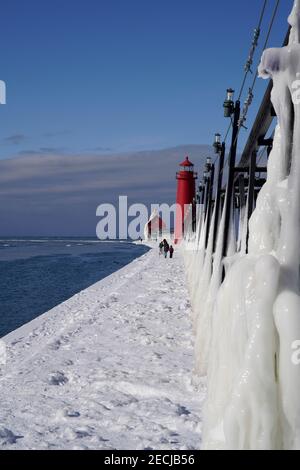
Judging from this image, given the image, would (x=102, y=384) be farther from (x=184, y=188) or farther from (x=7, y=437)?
(x=184, y=188)

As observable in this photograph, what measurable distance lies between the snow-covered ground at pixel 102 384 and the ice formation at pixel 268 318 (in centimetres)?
176

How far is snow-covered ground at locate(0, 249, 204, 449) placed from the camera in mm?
6082

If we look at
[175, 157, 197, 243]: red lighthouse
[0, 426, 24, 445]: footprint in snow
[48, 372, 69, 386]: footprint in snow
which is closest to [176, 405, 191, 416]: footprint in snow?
[0, 426, 24, 445]: footprint in snow

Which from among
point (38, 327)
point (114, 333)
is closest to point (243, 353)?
point (114, 333)

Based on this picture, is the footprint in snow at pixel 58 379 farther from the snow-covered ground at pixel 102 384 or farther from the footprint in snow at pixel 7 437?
the footprint in snow at pixel 7 437

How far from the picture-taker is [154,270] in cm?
2980

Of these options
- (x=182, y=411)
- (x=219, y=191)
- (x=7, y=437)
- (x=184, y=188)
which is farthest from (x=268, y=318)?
(x=184, y=188)

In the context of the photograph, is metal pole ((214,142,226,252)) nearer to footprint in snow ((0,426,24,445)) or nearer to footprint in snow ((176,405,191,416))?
footprint in snow ((176,405,191,416))

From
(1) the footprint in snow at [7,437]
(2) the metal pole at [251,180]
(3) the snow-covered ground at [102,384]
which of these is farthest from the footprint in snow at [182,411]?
(2) the metal pole at [251,180]

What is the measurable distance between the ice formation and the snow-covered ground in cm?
176

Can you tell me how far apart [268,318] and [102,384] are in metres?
4.74
